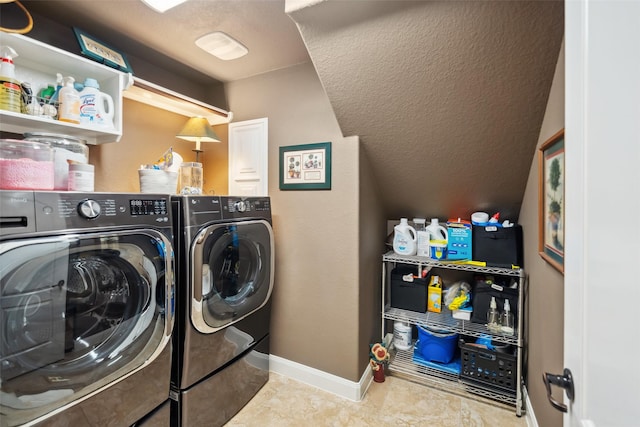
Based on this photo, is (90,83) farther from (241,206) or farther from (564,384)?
(564,384)

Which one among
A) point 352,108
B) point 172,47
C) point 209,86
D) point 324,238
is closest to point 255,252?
point 324,238

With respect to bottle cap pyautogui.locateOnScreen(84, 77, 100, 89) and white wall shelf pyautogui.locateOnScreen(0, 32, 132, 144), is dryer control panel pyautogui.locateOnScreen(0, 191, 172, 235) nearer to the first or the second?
white wall shelf pyautogui.locateOnScreen(0, 32, 132, 144)

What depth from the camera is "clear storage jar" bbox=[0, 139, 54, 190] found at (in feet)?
3.09

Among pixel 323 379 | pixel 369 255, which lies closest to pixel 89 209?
pixel 369 255

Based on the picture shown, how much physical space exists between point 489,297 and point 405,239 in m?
0.66

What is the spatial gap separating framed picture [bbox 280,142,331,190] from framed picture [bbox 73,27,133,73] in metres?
1.03

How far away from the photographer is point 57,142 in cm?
139

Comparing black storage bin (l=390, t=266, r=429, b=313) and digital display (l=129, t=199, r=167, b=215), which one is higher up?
digital display (l=129, t=199, r=167, b=215)

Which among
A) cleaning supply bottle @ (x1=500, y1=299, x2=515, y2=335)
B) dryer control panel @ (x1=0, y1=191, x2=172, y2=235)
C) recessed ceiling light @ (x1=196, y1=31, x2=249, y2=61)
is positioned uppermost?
recessed ceiling light @ (x1=196, y1=31, x2=249, y2=61)

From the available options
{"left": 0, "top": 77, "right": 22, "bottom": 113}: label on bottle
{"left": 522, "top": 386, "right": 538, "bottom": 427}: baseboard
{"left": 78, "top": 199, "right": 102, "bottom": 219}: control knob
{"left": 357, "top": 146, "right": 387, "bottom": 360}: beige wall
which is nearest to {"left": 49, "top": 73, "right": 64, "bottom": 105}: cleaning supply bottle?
{"left": 0, "top": 77, "right": 22, "bottom": 113}: label on bottle

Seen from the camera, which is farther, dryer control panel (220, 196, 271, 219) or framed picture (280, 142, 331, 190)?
framed picture (280, 142, 331, 190)

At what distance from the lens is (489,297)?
1.88 metres
